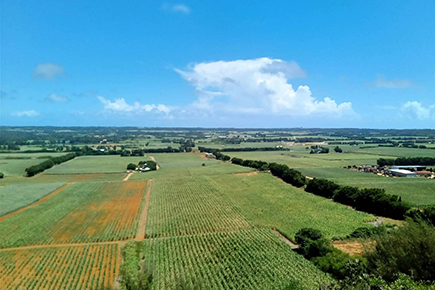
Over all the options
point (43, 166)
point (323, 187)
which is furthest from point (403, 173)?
point (43, 166)

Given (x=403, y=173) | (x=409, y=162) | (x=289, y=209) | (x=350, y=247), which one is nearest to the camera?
(x=350, y=247)

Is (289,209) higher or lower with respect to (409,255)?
lower

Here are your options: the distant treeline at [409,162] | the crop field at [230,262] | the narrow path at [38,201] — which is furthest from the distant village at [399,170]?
the narrow path at [38,201]

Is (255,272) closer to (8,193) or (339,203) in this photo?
(339,203)

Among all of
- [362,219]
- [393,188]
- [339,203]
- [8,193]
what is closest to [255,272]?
[362,219]

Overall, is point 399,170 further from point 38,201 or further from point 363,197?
point 38,201
